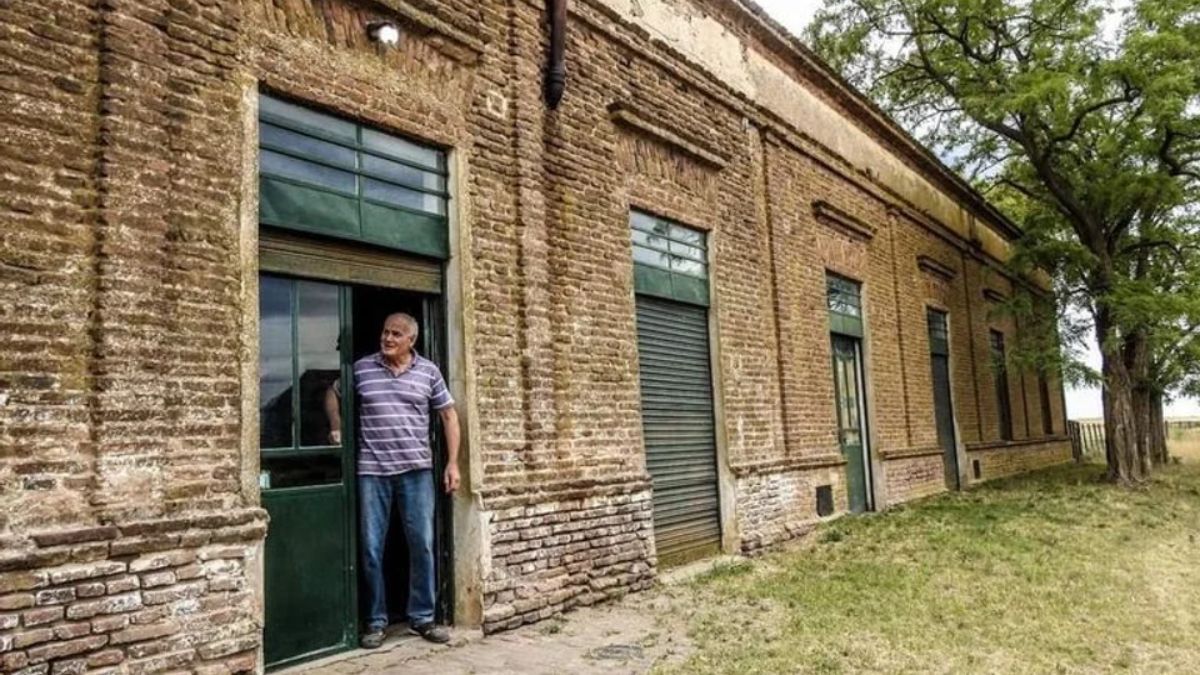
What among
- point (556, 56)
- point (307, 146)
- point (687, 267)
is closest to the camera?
point (307, 146)

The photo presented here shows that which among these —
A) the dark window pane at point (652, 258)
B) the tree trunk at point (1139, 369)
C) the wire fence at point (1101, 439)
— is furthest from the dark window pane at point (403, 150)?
the wire fence at point (1101, 439)

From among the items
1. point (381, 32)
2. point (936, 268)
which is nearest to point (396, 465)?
point (381, 32)

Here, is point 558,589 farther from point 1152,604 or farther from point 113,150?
point 1152,604

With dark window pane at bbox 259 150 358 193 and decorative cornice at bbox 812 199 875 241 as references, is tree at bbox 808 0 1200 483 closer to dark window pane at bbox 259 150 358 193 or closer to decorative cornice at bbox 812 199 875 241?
decorative cornice at bbox 812 199 875 241

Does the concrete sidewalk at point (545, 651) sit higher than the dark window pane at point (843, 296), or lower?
lower

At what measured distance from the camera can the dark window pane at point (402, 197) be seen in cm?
534

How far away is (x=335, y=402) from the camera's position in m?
5.13

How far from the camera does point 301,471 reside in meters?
4.88

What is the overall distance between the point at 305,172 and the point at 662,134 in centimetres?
377

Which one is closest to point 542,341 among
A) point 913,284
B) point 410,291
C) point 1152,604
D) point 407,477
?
point 410,291

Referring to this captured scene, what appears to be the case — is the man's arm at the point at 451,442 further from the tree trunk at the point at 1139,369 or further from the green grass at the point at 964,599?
the tree trunk at the point at 1139,369

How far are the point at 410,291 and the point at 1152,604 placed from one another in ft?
18.7

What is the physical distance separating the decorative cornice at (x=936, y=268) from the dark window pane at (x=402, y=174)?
10543mm

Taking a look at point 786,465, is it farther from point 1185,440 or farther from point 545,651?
point 1185,440
